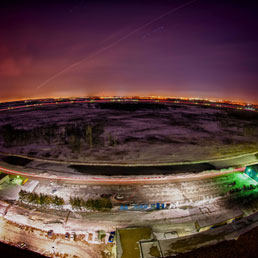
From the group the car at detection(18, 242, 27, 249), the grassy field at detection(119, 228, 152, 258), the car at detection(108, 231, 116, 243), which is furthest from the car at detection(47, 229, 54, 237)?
the grassy field at detection(119, 228, 152, 258)

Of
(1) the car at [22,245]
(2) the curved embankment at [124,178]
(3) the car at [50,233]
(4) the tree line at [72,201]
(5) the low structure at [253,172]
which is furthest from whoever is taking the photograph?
(2) the curved embankment at [124,178]

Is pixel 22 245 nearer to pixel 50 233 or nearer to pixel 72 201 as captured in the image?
pixel 50 233

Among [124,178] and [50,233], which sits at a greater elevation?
[124,178]

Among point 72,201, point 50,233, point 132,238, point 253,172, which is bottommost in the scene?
point 50,233

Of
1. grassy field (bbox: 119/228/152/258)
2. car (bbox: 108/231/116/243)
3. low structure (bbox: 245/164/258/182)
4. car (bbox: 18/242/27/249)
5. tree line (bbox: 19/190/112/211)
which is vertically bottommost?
car (bbox: 18/242/27/249)

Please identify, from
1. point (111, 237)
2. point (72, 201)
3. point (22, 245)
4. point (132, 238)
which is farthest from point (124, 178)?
point (22, 245)

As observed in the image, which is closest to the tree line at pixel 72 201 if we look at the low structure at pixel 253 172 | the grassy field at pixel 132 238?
the grassy field at pixel 132 238

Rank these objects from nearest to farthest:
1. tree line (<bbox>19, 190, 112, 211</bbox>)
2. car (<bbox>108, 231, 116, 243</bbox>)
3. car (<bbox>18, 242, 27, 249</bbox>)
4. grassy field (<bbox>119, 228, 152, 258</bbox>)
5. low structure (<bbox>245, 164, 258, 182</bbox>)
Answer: grassy field (<bbox>119, 228, 152, 258</bbox>) < car (<bbox>18, 242, 27, 249</bbox>) < car (<bbox>108, 231, 116, 243</bbox>) < tree line (<bbox>19, 190, 112, 211</bbox>) < low structure (<bbox>245, 164, 258, 182</bbox>)

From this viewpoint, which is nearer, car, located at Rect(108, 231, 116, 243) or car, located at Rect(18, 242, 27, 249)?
car, located at Rect(18, 242, 27, 249)

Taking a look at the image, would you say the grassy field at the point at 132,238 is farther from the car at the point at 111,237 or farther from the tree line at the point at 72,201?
the tree line at the point at 72,201

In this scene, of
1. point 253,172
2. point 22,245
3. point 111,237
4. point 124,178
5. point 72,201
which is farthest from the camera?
point 124,178

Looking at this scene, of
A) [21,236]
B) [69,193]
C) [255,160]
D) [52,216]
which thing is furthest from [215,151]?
[21,236]

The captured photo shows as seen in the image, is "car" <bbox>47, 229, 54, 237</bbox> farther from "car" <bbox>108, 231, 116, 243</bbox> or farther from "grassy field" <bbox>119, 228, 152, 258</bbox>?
"grassy field" <bbox>119, 228, 152, 258</bbox>
